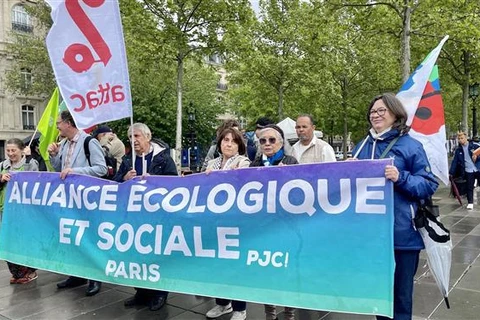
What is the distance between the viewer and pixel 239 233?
11.8 ft

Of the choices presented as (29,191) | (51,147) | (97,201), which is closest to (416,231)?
(97,201)

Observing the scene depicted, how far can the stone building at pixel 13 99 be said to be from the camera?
121 feet

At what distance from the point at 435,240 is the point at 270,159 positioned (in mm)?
1524

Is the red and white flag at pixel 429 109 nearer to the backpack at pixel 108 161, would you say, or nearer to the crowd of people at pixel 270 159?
the crowd of people at pixel 270 159

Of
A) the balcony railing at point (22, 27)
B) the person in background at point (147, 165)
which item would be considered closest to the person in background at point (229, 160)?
the person in background at point (147, 165)

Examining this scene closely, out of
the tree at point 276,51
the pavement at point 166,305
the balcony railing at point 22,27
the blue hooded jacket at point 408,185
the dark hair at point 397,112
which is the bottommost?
the pavement at point 166,305

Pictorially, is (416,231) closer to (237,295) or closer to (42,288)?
(237,295)

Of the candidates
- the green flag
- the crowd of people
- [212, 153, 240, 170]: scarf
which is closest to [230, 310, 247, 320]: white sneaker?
the crowd of people

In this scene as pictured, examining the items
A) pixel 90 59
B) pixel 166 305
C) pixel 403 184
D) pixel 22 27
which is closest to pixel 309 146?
pixel 403 184

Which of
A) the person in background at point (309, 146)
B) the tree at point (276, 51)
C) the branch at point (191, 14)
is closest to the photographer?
the person in background at point (309, 146)

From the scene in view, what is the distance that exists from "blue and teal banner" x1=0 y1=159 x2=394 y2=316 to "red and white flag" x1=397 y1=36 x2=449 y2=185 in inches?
57.1

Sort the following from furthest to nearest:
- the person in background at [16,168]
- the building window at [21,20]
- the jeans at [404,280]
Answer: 1. the building window at [21,20]
2. the person in background at [16,168]
3. the jeans at [404,280]

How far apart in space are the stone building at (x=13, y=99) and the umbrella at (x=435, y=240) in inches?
1523

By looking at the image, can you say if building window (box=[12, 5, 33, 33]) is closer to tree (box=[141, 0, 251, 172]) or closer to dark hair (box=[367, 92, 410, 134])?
tree (box=[141, 0, 251, 172])
